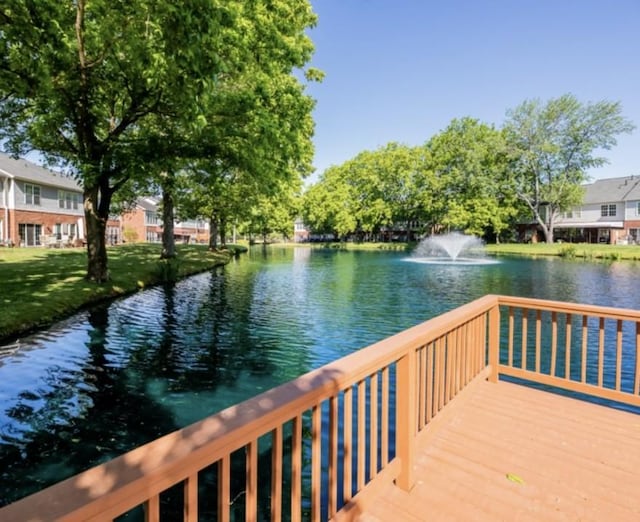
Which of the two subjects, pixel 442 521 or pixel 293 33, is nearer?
pixel 442 521

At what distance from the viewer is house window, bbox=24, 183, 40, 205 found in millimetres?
30266

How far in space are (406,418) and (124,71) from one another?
11.8m

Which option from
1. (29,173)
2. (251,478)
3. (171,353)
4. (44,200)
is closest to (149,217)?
(44,200)

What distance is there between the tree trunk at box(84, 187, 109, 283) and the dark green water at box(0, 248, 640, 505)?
173cm

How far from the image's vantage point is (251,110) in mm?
12070

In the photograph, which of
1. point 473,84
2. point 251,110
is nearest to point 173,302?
point 251,110

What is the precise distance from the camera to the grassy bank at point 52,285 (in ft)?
33.8

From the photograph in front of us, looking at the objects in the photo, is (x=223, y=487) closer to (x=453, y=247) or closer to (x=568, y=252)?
(x=568, y=252)

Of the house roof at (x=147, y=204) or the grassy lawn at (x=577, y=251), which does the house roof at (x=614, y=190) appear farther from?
the house roof at (x=147, y=204)

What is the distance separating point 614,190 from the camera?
170ft

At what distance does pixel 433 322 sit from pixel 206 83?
4.31 metres

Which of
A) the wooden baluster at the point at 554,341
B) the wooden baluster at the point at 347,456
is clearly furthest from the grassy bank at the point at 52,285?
the wooden baluster at the point at 554,341

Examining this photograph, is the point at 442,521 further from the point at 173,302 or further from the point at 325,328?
the point at 173,302

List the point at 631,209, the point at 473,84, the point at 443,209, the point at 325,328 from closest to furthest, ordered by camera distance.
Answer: the point at 325,328 → the point at 473,84 → the point at 631,209 → the point at 443,209
